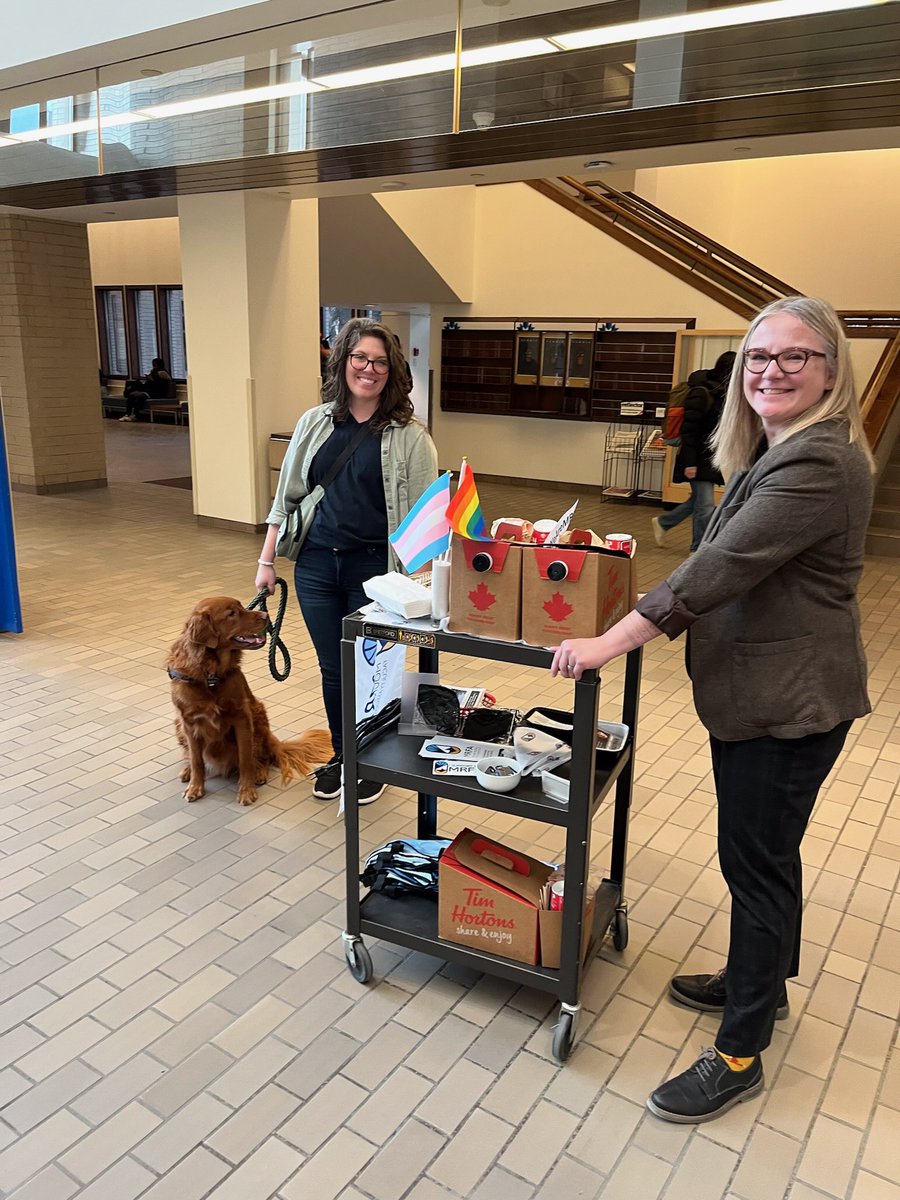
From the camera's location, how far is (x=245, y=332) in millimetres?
7367

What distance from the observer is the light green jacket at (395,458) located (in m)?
2.85

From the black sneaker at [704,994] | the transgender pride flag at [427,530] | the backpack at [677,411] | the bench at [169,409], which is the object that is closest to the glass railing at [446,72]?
the backpack at [677,411]

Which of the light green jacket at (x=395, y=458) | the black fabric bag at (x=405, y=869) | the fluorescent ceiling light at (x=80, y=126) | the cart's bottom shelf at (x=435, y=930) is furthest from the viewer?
the fluorescent ceiling light at (x=80, y=126)

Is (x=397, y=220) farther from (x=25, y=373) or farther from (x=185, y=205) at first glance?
(x=25, y=373)

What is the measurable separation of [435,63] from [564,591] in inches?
154

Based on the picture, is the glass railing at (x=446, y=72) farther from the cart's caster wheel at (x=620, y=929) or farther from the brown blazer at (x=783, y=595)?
the cart's caster wheel at (x=620, y=929)

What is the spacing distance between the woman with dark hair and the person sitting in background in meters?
15.5

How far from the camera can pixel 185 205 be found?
24.6 feet

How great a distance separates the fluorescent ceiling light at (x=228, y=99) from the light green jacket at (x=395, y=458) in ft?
10.5

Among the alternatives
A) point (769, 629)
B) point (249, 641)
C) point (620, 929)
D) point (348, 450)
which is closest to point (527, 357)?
point (348, 450)

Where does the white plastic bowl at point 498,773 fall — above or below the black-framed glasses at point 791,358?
below

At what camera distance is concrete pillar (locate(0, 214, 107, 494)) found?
8.95 meters

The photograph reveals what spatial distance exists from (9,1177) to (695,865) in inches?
83.2

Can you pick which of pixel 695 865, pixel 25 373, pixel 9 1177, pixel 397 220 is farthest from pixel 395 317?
pixel 9 1177
